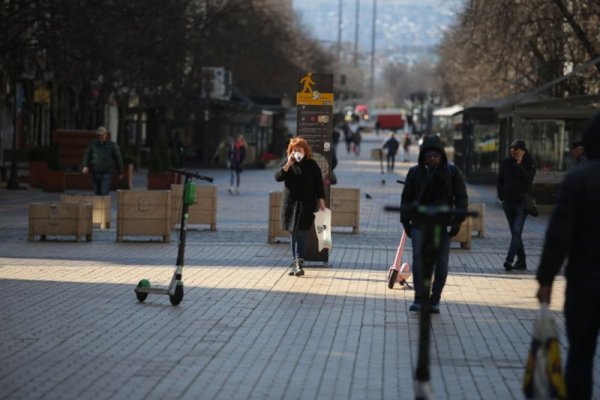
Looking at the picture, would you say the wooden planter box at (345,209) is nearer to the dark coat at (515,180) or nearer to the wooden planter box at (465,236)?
the wooden planter box at (465,236)

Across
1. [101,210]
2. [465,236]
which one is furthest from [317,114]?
[101,210]

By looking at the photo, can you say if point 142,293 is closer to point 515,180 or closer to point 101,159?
point 515,180

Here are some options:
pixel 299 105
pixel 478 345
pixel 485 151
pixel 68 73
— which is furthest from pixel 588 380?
pixel 485 151

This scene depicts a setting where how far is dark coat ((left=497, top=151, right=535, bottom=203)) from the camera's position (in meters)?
18.9

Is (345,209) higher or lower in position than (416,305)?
higher

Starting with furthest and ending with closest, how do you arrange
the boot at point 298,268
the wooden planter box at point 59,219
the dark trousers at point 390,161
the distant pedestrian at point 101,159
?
the dark trousers at point 390,161 < the distant pedestrian at point 101,159 < the wooden planter box at point 59,219 < the boot at point 298,268

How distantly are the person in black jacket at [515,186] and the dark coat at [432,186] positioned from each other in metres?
5.26

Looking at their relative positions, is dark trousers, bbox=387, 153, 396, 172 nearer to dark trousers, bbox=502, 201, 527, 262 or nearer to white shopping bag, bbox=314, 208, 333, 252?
dark trousers, bbox=502, 201, 527, 262

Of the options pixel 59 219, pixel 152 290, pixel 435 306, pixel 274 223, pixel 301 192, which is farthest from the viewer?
pixel 274 223

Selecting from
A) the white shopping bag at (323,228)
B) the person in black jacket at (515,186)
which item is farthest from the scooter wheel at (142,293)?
the person in black jacket at (515,186)

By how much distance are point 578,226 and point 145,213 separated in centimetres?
1552

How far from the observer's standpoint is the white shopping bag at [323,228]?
60.6 feet

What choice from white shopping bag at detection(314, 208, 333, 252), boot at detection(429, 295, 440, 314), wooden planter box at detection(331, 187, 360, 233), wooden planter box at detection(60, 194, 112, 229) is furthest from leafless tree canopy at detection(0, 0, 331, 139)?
boot at detection(429, 295, 440, 314)

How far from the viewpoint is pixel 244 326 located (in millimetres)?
12602
